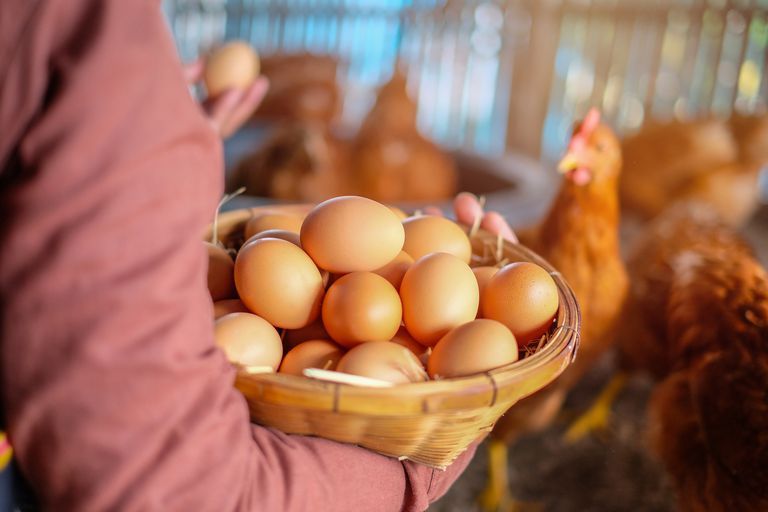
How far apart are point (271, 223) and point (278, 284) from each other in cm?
19

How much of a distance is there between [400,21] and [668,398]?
3.19m

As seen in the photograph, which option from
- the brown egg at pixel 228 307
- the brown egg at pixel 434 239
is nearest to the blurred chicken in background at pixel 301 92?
the brown egg at pixel 434 239

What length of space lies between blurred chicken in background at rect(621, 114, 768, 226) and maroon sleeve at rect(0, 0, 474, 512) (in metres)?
2.19

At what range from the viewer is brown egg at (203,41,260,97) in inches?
65.8

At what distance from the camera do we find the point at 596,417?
71.4 inches

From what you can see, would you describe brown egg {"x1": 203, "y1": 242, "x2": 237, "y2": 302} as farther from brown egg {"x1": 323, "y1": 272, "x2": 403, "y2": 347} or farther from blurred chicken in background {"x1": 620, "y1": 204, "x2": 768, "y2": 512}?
blurred chicken in background {"x1": 620, "y1": 204, "x2": 768, "y2": 512}

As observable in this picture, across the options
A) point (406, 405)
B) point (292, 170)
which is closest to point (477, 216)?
point (406, 405)

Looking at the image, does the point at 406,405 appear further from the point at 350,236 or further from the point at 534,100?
the point at 534,100

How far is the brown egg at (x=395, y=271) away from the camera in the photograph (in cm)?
80

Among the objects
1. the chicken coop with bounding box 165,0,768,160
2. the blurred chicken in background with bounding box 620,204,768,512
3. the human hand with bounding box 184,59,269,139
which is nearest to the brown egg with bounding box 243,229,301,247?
the human hand with bounding box 184,59,269,139

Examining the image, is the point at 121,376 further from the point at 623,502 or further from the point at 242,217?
the point at 623,502

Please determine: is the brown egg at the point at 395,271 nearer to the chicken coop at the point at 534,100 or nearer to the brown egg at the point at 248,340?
the brown egg at the point at 248,340

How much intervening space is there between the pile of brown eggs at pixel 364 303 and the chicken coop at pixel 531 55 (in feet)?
8.30

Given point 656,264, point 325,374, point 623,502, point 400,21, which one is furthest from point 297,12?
point 325,374
